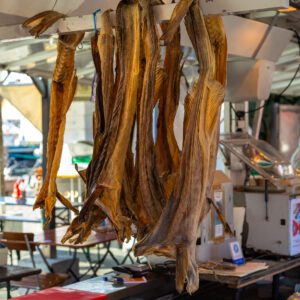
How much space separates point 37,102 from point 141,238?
277 inches

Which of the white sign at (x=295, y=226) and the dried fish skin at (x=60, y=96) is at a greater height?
the dried fish skin at (x=60, y=96)

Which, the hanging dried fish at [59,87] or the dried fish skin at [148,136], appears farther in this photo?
the hanging dried fish at [59,87]

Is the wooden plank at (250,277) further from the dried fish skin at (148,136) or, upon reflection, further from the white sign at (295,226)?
the dried fish skin at (148,136)

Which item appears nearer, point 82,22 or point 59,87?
point 82,22

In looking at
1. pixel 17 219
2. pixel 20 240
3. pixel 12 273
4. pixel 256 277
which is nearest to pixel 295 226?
pixel 256 277

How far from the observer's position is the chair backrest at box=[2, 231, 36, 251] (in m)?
6.68

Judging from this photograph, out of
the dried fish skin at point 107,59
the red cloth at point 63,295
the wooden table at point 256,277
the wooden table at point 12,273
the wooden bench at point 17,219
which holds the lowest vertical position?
the wooden table at point 12,273

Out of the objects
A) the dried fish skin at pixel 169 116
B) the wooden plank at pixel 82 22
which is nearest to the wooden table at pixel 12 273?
the wooden plank at pixel 82 22

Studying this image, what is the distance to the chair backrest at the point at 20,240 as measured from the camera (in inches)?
263

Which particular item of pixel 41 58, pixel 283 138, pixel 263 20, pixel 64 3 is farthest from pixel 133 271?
pixel 283 138

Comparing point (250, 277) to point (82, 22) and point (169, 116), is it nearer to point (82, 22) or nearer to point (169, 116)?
point (169, 116)

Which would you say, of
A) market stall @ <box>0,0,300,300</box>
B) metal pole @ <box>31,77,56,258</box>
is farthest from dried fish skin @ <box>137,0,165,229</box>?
metal pole @ <box>31,77,56,258</box>

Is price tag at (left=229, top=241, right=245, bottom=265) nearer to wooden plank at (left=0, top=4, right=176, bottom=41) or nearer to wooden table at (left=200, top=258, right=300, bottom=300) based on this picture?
wooden table at (left=200, top=258, right=300, bottom=300)

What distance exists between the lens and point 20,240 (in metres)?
6.76
